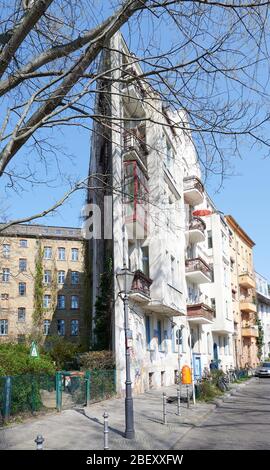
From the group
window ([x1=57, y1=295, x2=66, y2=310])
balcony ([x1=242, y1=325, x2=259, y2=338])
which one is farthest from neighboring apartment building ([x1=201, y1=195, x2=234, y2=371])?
window ([x1=57, y1=295, x2=66, y2=310])

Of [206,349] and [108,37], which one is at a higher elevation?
[108,37]

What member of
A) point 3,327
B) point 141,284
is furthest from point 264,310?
point 141,284

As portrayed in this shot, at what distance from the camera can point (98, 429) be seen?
11945 mm

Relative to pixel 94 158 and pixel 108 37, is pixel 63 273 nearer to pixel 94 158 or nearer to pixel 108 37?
pixel 94 158

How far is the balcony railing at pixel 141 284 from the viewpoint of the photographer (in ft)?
70.6

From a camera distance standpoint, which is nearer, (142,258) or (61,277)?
(142,258)

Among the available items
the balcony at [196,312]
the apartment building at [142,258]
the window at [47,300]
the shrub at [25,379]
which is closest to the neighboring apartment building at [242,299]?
the balcony at [196,312]

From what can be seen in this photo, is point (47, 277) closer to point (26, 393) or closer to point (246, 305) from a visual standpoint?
point (246, 305)

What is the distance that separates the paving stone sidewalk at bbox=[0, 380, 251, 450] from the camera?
10.0 metres

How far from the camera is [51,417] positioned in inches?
544

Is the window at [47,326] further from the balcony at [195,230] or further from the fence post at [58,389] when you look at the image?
the fence post at [58,389]

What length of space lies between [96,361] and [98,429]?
26.4ft
